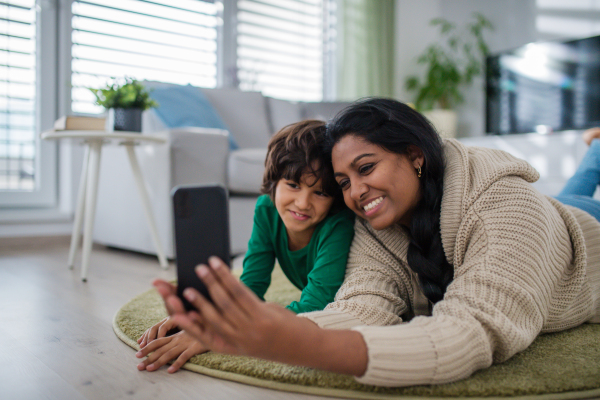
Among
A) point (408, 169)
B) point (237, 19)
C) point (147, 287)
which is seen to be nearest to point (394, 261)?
point (408, 169)

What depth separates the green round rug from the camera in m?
0.63

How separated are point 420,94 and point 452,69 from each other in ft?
1.04

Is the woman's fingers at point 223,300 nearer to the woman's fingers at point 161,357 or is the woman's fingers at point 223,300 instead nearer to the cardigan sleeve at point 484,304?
the cardigan sleeve at point 484,304

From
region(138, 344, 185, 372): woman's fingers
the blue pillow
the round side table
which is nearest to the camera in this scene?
region(138, 344, 185, 372): woman's fingers

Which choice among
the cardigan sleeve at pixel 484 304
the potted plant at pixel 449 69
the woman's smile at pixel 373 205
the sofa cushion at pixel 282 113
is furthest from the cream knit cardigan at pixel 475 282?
the potted plant at pixel 449 69

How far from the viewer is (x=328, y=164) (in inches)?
Answer: 37.2

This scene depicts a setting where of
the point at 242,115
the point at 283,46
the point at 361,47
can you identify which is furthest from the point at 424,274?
the point at 361,47

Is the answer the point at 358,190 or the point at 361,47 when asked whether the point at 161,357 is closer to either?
the point at 358,190

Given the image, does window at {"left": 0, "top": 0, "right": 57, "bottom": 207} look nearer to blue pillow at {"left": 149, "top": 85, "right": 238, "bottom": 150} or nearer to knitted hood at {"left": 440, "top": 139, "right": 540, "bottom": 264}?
blue pillow at {"left": 149, "top": 85, "right": 238, "bottom": 150}

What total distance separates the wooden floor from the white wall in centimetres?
320

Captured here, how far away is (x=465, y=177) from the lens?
0.81 meters

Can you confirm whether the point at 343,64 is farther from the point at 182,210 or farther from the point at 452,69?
the point at 182,210

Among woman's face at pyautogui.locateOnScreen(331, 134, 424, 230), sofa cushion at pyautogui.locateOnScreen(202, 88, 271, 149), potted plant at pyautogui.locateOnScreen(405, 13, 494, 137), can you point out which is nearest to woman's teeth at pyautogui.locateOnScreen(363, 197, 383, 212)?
woman's face at pyautogui.locateOnScreen(331, 134, 424, 230)

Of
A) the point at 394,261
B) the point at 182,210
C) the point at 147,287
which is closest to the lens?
the point at 182,210
